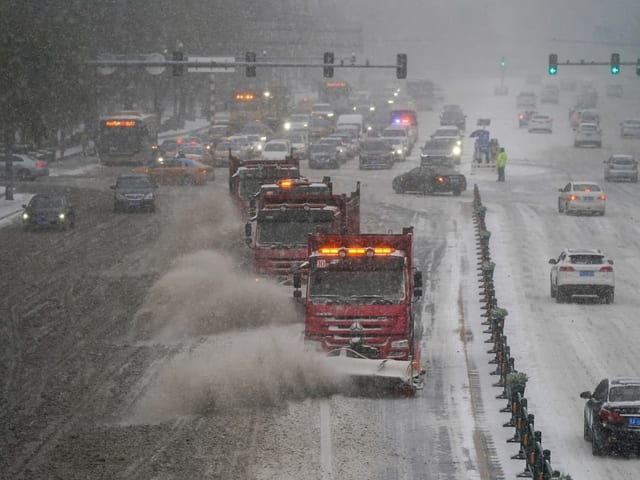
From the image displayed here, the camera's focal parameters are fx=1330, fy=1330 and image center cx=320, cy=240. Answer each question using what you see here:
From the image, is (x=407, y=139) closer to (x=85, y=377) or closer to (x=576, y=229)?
(x=576, y=229)

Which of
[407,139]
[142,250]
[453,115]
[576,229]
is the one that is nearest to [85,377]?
Result: [142,250]

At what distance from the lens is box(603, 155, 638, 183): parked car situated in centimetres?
6456

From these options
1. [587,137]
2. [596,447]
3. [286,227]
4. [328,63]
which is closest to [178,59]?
[328,63]

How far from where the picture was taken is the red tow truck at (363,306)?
23328 mm

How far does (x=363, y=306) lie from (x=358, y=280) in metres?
0.56

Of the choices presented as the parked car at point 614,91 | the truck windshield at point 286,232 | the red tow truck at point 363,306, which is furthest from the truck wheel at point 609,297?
the parked car at point 614,91

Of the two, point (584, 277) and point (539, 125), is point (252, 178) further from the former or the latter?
point (539, 125)

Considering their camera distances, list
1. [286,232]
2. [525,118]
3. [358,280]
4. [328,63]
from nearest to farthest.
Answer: [358,280], [286,232], [328,63], [525,118]

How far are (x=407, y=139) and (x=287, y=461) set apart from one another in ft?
204

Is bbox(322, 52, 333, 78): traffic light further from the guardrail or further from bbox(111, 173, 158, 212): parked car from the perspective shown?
the guardrail

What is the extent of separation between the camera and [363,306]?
2347 cm

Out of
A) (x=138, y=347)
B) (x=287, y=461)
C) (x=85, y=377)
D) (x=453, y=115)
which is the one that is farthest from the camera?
(x=453, y=115)

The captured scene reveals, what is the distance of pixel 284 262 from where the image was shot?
31969 millimetres

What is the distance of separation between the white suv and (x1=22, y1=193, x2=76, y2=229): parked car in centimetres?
1991
